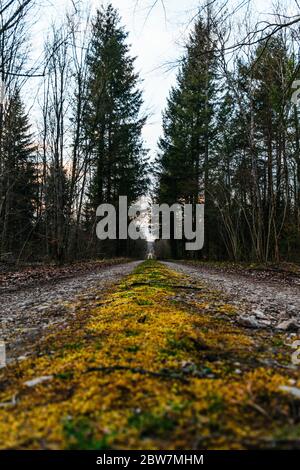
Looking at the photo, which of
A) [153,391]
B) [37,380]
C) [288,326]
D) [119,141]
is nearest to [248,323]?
[288,326]

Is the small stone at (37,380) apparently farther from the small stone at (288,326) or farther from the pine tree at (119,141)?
A: the pine tree at (119,141)

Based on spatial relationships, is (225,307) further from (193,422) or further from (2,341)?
(193,422)

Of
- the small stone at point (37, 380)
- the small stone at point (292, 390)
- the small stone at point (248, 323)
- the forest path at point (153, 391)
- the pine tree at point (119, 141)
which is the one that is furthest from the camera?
the pine tree at point (119, 141)

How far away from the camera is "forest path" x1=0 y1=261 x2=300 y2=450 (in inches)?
39.7

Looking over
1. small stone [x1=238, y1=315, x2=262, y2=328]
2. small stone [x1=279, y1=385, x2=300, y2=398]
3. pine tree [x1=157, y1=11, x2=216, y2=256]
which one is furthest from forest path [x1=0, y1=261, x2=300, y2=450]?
pine tree [x1=157, y1=11, x2=216, y2=256]

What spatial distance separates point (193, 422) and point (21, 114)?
14187mm

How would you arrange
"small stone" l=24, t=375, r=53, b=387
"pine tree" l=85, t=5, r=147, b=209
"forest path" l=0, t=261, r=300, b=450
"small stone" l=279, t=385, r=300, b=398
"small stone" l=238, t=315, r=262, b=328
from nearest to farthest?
"forest path" l=0, t=261, r=300, b=450, "small stone" l=279, t=385, r=300, b=398, "small stone" l=24, t=375, r=53, b=387, "small stone" l=238, t=315, r=262, b=328, "pine tree" l=85, t=5, r=147, b=209

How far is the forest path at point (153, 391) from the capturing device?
1.01 meters

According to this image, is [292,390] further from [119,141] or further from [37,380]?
[119,141]

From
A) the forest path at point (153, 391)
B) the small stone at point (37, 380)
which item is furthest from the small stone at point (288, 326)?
the small stone at point (37, 380)

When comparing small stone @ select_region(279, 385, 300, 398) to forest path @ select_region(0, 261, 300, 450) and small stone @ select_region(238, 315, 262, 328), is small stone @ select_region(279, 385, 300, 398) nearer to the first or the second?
forest path @ select_region(0, 261, 300, 450)

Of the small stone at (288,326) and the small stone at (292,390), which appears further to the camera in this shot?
the small stone at (288,326)
